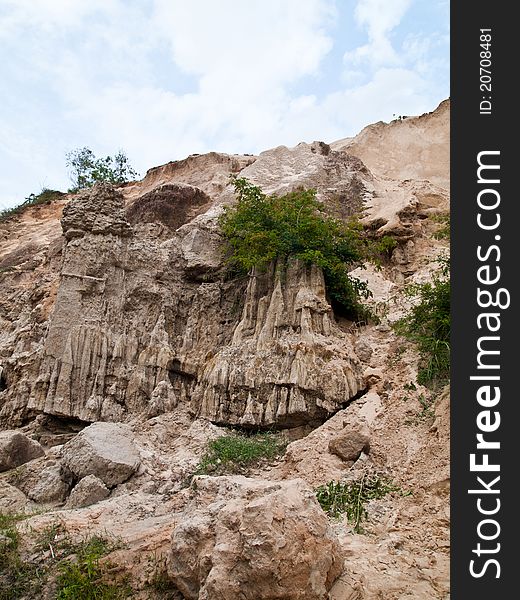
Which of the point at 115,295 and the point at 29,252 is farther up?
the point at 29,252

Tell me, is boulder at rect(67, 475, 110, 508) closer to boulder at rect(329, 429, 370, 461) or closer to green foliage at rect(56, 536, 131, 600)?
green foliage at rect(56, 536, 131, 600)

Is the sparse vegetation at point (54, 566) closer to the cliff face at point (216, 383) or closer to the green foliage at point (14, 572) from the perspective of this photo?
the green foliage at point (14, 572)

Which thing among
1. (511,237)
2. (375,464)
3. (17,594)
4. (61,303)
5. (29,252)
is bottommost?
(17,594)

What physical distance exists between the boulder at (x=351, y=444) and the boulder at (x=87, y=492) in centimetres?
302

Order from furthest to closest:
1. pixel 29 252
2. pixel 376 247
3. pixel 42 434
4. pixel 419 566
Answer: pixel 29 252
pixel 376 247
pixel 42 434
pixel 419 566

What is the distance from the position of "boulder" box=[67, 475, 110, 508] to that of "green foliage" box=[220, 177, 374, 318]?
15.4ft

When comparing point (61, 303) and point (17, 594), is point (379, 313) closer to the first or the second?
point (61, 303)

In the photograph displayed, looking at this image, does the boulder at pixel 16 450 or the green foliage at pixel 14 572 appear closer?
the green foliage at pixel 14 572

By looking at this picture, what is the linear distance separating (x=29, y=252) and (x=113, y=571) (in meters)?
15.2

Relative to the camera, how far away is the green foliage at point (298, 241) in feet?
32.9

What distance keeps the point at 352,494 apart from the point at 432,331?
334cm

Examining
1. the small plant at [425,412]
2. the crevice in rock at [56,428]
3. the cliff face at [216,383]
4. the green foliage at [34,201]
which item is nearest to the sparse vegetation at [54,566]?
the cliff face at [216,383]

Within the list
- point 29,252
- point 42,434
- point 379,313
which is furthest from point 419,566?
point 29,252

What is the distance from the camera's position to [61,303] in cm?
1048
